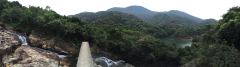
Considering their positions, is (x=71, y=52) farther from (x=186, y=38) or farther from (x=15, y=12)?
(x=186, y=38)

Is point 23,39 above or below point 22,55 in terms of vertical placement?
above

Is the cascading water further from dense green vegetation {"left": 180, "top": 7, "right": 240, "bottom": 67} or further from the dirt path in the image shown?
the dirt path

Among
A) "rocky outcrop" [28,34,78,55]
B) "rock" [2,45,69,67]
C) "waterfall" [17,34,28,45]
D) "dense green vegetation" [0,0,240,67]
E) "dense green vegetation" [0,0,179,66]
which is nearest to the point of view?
"dense green vegetation" [0,0,240,67]

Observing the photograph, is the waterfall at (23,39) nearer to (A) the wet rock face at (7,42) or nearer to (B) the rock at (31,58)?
(A) the wet rock face at (7,42)

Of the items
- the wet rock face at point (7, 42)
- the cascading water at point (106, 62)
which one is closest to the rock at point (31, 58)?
the wet rock face at point (7, 42)

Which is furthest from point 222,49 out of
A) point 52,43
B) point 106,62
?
point 52,43

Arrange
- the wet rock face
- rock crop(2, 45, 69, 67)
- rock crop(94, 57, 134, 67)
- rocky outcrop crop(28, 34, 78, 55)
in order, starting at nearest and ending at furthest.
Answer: rock crop(2, 45, 69, 67), the wet rock face, rocky outcrop crop(28, 34, 78, 55), rock crop(94, 57, 134, 67)

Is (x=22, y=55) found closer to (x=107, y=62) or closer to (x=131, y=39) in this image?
(x=107, y=62)

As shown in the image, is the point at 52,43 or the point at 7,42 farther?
the point at 52,43

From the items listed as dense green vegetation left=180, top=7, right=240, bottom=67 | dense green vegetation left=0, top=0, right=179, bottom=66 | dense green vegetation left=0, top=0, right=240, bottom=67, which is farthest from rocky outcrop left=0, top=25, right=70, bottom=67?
dense green vegetation left=180, top=7, right=240, bottom=67
